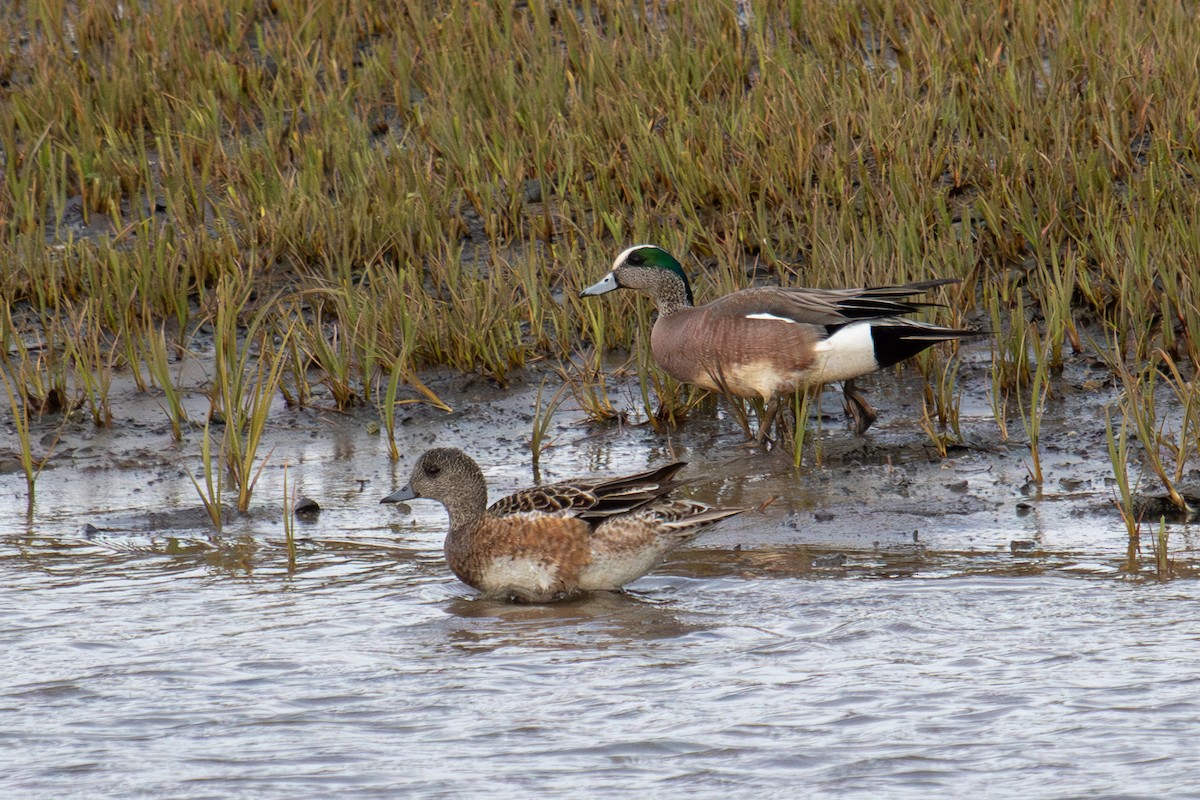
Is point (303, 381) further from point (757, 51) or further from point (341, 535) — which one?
point (757, 51)

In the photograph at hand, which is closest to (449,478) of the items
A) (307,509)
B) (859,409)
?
(307,509)

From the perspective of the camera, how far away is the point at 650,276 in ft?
22.7

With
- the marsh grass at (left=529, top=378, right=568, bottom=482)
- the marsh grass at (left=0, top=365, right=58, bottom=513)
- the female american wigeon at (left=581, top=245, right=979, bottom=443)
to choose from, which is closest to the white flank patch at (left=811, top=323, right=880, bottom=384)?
the female american wigeon at (left=581, top=245, right=979, bottom=443)

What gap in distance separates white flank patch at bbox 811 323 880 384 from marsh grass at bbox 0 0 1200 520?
15.2 inches

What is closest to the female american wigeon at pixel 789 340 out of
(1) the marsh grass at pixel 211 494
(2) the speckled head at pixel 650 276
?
(2) the speckled head at pixel 650 276

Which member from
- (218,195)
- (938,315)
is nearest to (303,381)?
(218,195)

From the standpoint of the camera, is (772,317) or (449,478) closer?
(449,478)

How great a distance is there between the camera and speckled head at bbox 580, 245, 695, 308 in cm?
691

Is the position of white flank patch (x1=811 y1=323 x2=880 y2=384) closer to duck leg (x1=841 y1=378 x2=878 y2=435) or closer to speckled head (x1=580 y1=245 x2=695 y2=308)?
duck leg (x1=841 y1=378 x2=878 y2=435)

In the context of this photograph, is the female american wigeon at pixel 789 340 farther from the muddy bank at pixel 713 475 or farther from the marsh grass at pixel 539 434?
the marsh grass at pixel 539 434

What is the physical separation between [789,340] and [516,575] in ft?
6.05

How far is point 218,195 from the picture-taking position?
28.7 ft

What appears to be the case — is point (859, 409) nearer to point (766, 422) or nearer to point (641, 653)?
point (766, 422)

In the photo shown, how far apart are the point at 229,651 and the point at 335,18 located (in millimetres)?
6843
